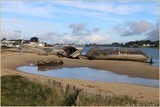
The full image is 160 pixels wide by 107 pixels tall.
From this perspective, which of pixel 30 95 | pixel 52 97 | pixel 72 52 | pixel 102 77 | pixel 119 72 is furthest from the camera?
pixel 72 52

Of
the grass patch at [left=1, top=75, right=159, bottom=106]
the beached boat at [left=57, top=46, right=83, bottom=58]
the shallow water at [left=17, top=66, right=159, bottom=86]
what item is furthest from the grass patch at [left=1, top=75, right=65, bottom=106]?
the beached boat at [left=57, top=46, right=83, bottom=58]

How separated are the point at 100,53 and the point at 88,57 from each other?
2783mm

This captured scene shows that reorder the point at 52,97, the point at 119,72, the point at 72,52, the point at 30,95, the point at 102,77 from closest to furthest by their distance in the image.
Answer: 1. the point at 52,97
2. the point at 30,95
3. the point at 102,77
4. the point at 119,72
5. the point at 72,52

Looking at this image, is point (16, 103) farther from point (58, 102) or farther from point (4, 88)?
point (4, 88)

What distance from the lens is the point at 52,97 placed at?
40.2ft

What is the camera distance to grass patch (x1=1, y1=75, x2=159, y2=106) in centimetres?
1121

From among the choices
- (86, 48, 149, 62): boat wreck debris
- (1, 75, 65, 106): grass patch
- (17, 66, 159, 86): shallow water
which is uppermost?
(86, 48, 149, 62): boat wreck debris

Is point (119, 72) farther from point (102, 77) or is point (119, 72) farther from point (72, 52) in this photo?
point (72, 52)

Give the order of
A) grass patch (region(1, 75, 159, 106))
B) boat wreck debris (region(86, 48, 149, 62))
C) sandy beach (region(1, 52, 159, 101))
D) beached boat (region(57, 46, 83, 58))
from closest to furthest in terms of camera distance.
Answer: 1. grass patch (region(1, 75, 159, 106))
2. sandy beach (region(1, 52, 159, 101))
3. boat wreck debris (region(86, 48, 149, 62))
4. beached boat (region(57, 46, 83, 58))

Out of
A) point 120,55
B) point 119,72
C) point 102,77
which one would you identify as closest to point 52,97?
point 102,77

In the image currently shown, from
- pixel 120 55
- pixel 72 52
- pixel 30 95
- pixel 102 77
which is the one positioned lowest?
pixel 102 77

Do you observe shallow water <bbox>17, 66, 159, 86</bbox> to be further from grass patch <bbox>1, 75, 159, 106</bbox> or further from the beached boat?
the beached boat

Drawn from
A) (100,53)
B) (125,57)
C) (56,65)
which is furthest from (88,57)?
(56,65)

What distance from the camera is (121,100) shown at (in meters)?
12.3
